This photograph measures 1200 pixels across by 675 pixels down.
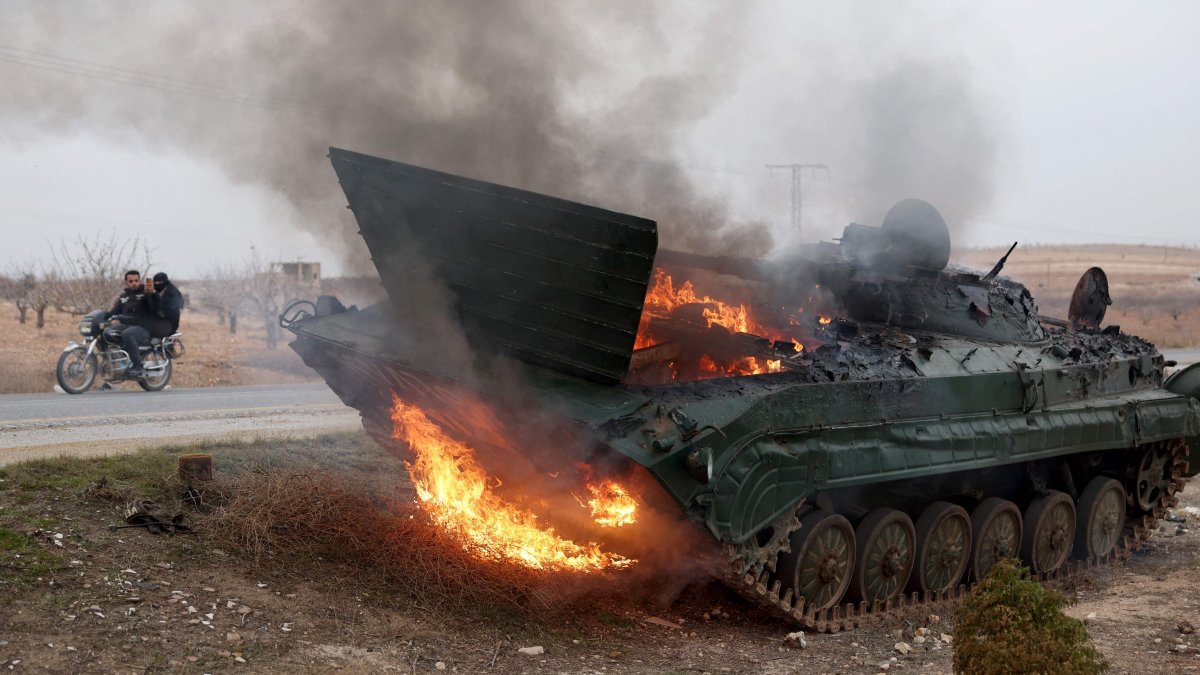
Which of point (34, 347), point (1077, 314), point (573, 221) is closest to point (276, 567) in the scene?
point (573, 221)

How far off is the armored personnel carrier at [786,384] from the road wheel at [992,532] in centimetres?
2

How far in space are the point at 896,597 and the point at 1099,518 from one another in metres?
3.27

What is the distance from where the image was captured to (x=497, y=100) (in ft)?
30.6

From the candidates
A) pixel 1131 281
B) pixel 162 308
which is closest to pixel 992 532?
pixel 162 308

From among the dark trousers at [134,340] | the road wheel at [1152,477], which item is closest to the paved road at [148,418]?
the dark trousers at [134,340]

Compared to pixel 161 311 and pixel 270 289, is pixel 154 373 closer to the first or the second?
pixel 161 311

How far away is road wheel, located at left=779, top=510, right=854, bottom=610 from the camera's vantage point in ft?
26.1

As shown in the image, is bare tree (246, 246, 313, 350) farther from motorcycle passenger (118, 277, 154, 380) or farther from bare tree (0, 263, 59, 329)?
motorcycle passenger (118, 277, 154, 380)

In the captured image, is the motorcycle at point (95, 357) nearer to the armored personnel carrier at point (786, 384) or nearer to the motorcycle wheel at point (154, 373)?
the motorcycle wheel at point (154, 373)

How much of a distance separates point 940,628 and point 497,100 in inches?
201

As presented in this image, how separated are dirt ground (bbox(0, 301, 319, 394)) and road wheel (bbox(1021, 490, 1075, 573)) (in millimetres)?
13341

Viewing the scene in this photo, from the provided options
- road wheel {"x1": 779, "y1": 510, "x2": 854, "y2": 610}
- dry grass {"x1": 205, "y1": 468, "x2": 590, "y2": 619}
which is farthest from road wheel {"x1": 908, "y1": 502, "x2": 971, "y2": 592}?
dry grass {"x1": 205, "y1": 468, "x2": 590, "y2": 619}

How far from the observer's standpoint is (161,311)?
16688 millimetres

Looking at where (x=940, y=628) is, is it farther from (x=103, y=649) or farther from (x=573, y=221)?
(x=103, y=649)
